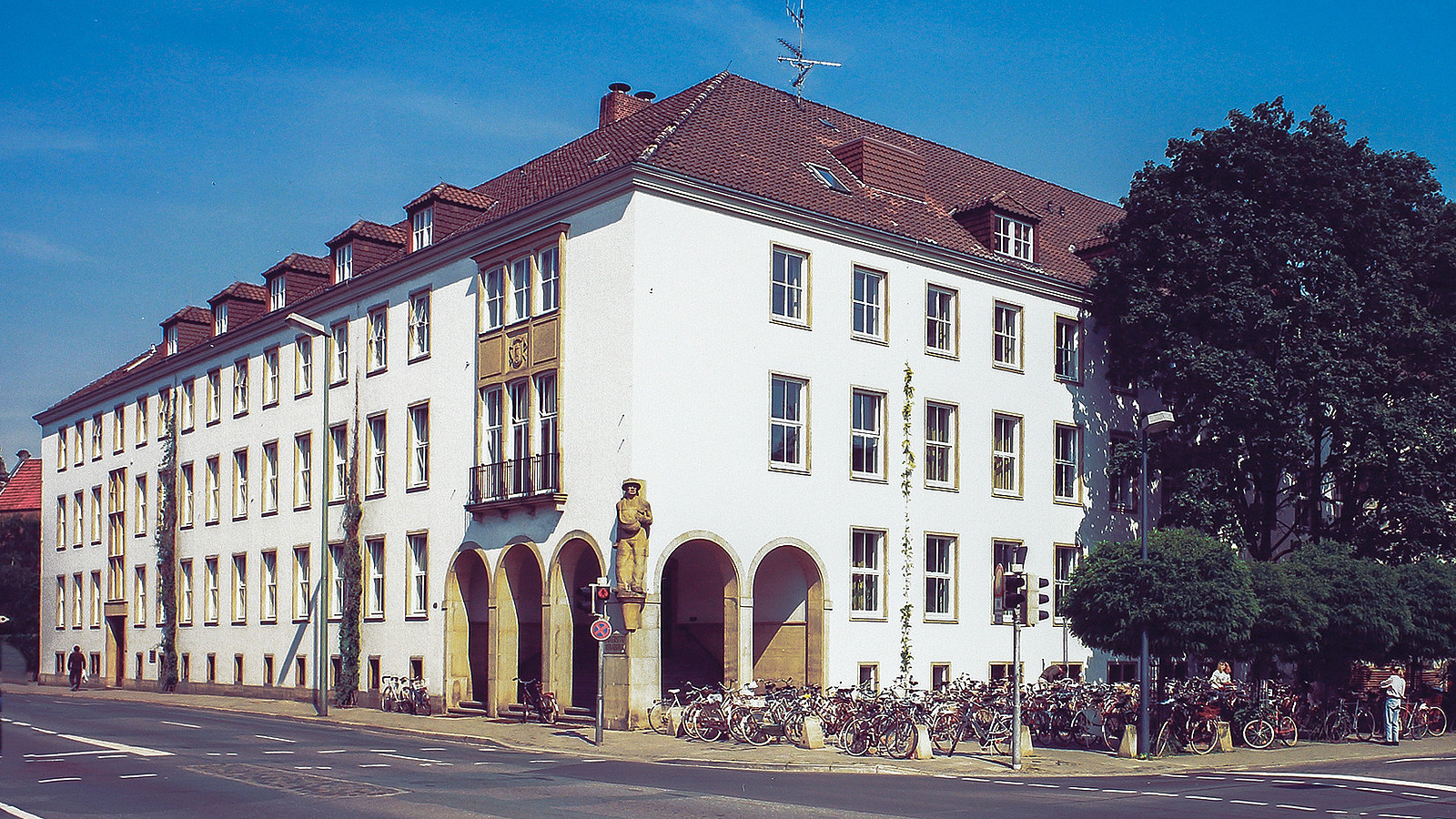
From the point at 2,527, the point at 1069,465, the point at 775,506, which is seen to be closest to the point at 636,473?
the point at 775,506

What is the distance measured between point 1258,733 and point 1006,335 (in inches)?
563

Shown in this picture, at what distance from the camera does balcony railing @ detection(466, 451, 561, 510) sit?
106ft

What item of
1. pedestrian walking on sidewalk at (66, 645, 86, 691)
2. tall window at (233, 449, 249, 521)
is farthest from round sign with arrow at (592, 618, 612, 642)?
pedestrian walking on sidewalk at (66, 645, 86, 691)

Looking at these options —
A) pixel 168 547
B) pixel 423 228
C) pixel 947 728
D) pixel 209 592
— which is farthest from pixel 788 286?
pixel 168 547

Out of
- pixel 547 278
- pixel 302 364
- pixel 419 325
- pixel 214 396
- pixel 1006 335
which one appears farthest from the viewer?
pixel 214 396

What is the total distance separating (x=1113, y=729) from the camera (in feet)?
87.0

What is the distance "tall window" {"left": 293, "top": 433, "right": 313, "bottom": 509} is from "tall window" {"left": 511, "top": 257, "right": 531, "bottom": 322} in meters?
12.1

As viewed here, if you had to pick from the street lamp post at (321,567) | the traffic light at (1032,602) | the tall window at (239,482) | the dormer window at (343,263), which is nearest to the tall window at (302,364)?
the street lamp post at (321,567)

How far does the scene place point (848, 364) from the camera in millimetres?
34531

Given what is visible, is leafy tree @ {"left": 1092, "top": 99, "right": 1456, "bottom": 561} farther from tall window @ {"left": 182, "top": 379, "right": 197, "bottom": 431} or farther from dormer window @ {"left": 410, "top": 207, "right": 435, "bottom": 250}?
tall window @ {"left": 182, "top": 379, "right": 197, "bottom": 431}

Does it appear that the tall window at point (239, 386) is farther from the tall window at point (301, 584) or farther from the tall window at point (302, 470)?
the tall window at point (301, 584)

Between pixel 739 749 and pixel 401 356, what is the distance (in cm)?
1815

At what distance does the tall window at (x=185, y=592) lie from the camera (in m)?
50.7

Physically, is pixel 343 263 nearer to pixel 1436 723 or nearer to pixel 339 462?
pixel 339 462
